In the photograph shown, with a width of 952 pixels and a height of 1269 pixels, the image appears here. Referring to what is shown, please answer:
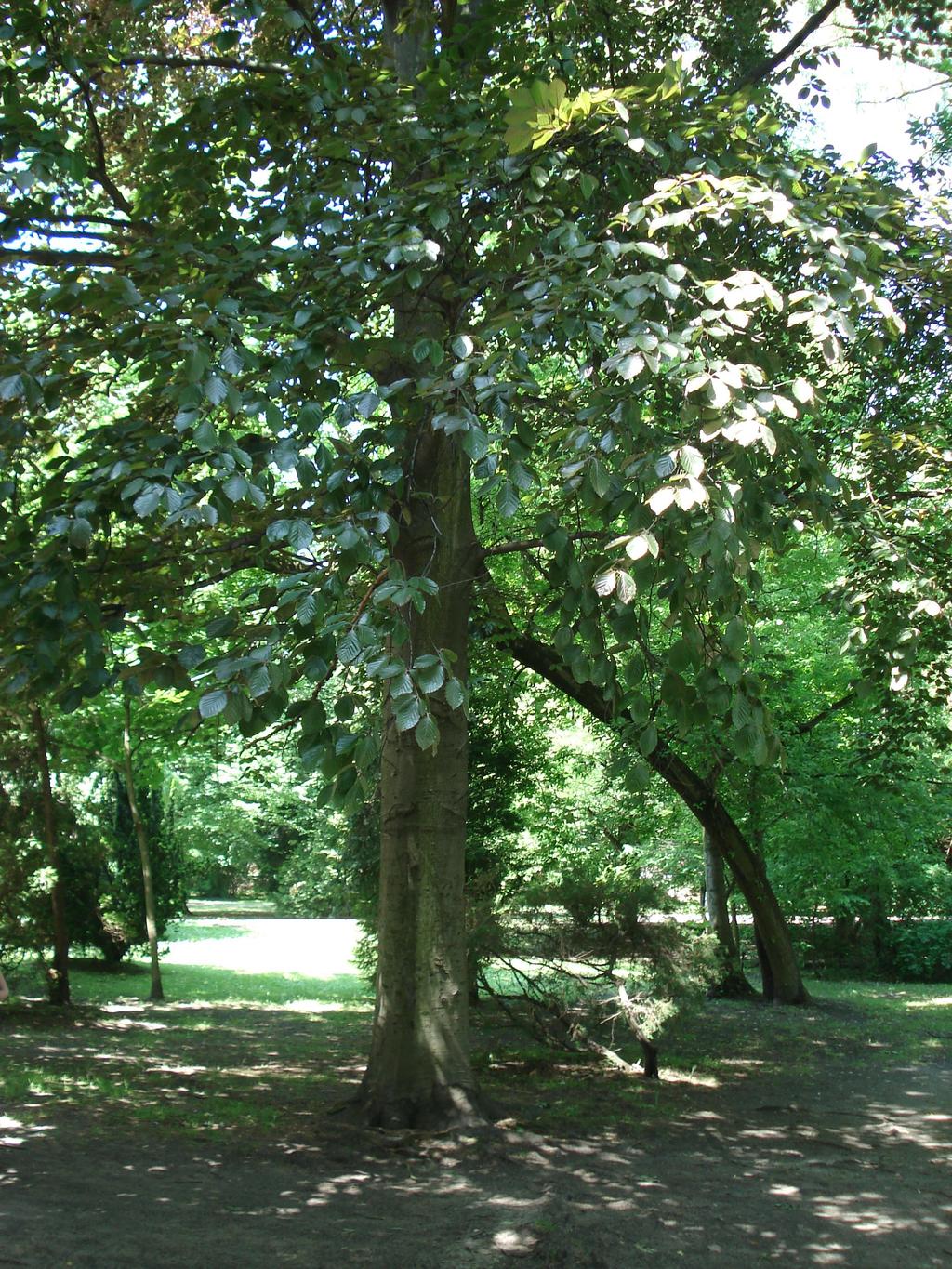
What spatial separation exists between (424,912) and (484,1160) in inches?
59.7

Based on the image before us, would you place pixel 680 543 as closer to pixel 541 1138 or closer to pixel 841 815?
pixel 541 1138

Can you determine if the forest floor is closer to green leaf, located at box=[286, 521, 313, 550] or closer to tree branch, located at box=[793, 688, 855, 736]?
green leaf, located at box=[286, 521, 313, 550]

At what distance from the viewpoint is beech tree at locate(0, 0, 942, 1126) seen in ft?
14.1

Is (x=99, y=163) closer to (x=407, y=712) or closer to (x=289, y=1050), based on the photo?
(x=407, y=712)

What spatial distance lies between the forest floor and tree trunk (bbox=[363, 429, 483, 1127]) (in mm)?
316

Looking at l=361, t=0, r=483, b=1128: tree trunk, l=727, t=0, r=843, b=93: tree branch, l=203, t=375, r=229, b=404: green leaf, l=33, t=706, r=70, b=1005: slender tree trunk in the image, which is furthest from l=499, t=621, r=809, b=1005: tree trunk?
l=203, t=375, r=229, b=404: green leaf

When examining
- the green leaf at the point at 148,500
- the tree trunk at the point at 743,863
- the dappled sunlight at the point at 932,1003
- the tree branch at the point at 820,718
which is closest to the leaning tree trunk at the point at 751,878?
the tree trunk at the point at 743,863

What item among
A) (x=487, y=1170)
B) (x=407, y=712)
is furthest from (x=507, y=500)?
(x=487, y=1170)

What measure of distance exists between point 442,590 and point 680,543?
3099 mm

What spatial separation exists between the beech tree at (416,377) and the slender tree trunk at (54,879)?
20.1 ft

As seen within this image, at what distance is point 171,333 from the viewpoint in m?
4.93

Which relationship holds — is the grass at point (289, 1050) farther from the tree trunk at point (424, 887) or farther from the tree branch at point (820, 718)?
the tree branch at point (820, 718)

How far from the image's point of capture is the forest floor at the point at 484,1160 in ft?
17.1

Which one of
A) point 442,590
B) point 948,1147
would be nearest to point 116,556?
point 442,590
